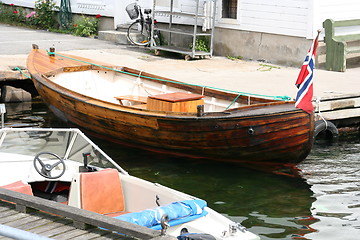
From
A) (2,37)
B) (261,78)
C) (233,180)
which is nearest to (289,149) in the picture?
(233,180)

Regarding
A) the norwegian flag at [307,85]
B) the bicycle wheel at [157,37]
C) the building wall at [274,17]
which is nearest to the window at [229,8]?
the building wall at [274,17]

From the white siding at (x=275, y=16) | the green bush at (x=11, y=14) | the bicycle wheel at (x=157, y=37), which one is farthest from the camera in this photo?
the green bush at (x=11, y=14)

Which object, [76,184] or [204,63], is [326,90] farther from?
[76,184]

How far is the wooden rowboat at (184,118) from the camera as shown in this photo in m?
9.78

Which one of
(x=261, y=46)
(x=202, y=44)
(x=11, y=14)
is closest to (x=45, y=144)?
(x=261, y=46)

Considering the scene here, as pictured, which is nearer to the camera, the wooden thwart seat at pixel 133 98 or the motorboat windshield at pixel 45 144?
the motorboat windshield at pixel 45 144

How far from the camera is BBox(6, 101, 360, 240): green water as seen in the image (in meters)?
8.20

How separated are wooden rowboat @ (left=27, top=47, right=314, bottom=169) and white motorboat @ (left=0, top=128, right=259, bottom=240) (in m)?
2.57

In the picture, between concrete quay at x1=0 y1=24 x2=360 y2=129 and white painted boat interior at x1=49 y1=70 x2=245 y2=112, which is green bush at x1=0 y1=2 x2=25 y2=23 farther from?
white painted boat interior at x1=49 y1=70 x2=245 y2=112

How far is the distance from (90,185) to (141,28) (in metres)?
13.1

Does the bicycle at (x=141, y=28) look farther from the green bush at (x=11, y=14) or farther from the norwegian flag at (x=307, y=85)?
the norwegian flag at (x=307, y=85)

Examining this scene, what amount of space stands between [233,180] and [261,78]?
217 inches

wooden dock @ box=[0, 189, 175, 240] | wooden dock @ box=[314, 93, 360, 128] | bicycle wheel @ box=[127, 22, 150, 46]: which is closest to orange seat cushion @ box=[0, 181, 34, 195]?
wooden dock @ box=[0, 189, 175, 240]

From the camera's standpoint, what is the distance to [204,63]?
56.9ft
